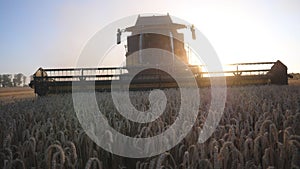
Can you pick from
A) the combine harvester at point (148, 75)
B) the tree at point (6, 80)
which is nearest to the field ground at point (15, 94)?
the combine harvester at point (148, 75)

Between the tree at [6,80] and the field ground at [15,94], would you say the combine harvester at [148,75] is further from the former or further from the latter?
the tree at [6,80]

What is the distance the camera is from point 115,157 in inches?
80.8

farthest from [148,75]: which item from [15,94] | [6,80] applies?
[6,80]

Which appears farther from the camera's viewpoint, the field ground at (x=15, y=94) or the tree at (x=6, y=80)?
the tree at (x=6, y=80)

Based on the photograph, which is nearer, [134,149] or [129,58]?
[134,149]

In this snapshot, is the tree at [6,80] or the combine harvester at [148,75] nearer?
the combine harvester at [148,75]

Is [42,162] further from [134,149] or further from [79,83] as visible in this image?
[79,83]

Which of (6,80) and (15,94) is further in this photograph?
(6,80)

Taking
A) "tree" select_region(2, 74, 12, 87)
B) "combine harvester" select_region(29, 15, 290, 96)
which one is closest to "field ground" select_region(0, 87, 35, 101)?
"combine harvester" select_region(29, 15, 290, 96)

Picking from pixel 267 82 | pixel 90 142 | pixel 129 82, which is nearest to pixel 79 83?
pixel 129 82

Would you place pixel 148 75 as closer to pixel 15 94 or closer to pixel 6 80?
pixel 15 94

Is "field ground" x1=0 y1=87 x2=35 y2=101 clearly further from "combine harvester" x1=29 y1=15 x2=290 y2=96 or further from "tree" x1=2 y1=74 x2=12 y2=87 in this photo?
"tree" x1=2 y1=74 x2=12 y2=87

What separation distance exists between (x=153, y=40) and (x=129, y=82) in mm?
4854

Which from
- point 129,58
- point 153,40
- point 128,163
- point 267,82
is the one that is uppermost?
point 153,40
